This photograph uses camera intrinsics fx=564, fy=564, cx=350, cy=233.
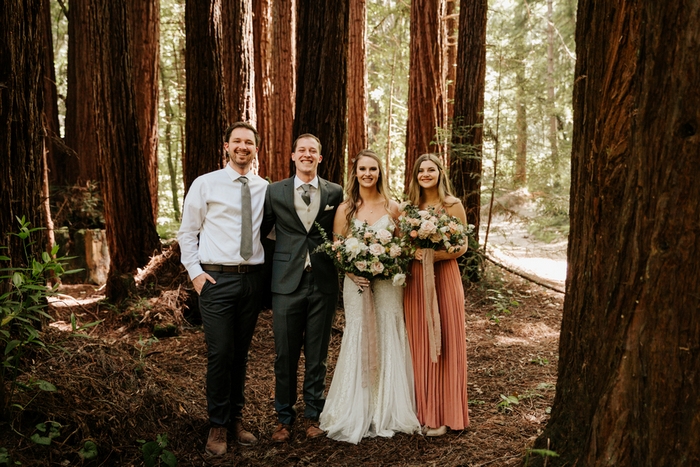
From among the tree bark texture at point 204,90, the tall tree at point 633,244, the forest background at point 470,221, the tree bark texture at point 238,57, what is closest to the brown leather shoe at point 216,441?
the forest background at point 470,221

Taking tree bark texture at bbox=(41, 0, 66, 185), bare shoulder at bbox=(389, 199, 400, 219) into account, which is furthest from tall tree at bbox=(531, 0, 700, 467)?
tree bark texture at bbox=(41, 0, 66, 185)

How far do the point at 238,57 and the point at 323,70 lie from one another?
163 cm

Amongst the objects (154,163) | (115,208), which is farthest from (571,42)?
(115,208)

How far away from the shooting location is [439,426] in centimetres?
464

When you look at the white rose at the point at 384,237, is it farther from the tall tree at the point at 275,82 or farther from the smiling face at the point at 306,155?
the tall tree at the point at 275,82

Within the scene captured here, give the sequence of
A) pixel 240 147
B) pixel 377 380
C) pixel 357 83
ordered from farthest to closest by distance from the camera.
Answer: pixel 357 83
pixel 377 380
pixel 240 147

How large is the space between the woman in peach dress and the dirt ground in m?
0.19

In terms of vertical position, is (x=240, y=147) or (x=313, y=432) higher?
(x=240, y=147)

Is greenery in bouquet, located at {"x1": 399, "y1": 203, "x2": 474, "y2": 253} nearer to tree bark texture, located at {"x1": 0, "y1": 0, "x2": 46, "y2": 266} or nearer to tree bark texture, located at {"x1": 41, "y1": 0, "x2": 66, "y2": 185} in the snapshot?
tree bark texture, located at {"x1": 0, "y1": 0, "x2": 46, "y2": 266}

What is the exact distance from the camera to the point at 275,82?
11.7 metres

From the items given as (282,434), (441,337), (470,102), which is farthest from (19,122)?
(470,102)

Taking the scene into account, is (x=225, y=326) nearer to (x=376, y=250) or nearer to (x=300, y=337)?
(x=300, y=337)

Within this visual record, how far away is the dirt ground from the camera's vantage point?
3.72m

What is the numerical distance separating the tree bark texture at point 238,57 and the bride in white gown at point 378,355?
A: 3.80 meters
